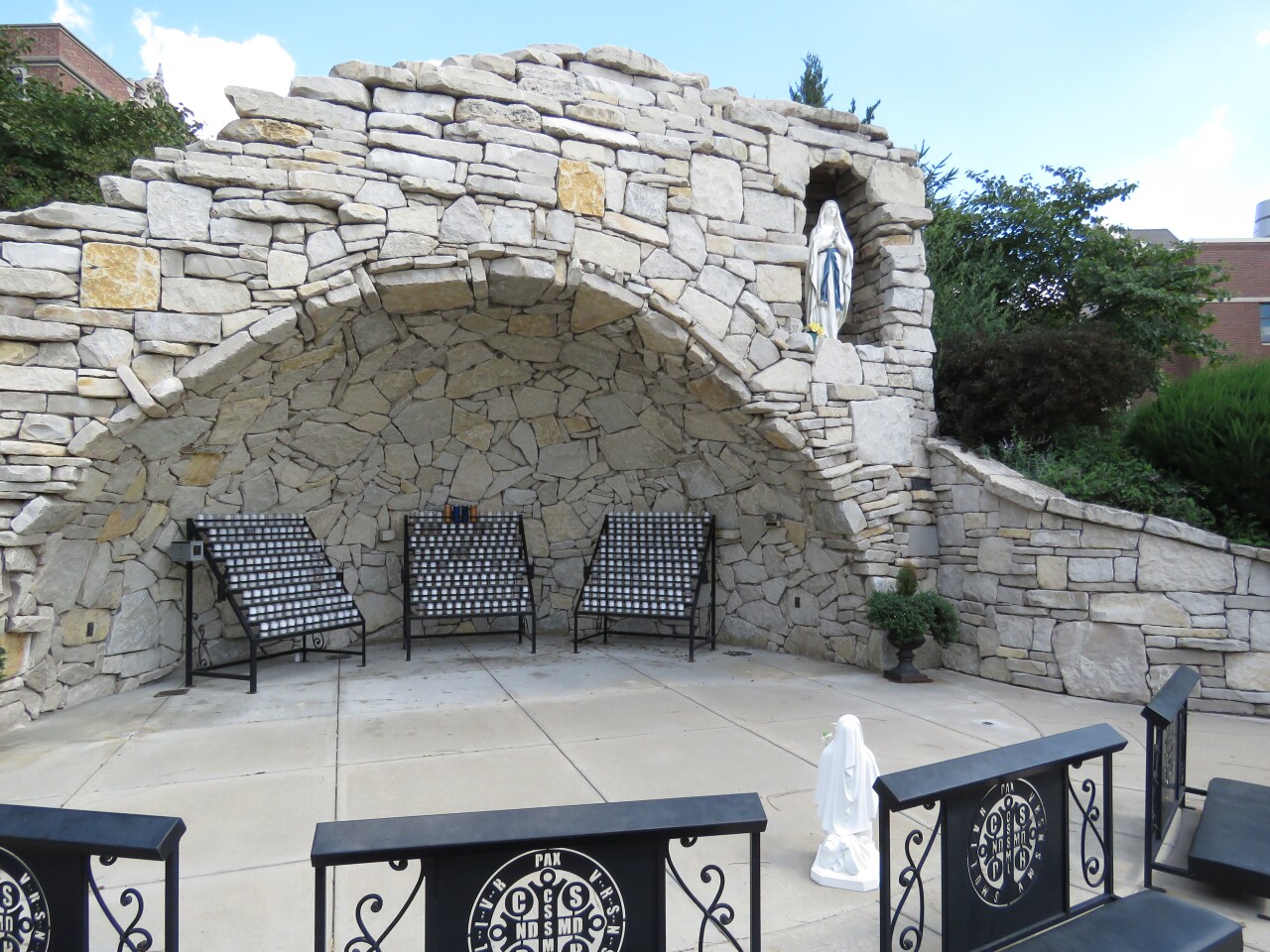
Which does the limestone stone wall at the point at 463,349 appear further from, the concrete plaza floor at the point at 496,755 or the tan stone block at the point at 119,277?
the concrete plaza floor at the point at 496,755

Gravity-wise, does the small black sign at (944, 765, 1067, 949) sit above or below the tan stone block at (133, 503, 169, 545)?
below

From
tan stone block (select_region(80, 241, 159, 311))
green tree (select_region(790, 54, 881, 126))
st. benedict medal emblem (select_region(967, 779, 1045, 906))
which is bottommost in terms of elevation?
st. benedict medal emblem (select_region(967, 779, 1045, 906))

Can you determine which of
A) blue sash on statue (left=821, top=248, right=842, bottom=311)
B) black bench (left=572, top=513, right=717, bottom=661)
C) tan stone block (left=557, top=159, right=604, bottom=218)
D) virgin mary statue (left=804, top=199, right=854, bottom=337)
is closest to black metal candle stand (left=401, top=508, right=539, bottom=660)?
black bench (left=572, top=513, right=717, bottom=661)

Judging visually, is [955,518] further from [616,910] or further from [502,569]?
[616,910]

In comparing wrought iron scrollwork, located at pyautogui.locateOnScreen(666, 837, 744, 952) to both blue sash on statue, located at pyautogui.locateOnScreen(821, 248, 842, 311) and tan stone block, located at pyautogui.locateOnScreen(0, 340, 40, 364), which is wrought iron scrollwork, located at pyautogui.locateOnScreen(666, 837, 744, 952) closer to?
tan stone block, located at pyautogui.locateOnScreen(0, 340, 40, 364)

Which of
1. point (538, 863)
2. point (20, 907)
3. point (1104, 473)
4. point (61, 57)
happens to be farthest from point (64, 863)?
point (61, 57)

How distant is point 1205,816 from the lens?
307cm

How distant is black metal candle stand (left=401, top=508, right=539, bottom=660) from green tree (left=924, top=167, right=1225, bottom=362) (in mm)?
5653

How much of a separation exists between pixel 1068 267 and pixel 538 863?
10.4m

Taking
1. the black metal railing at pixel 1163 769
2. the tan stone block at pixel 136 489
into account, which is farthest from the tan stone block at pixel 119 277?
the black metal railing at pixel 1163 769

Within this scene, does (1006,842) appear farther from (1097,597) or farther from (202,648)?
(202,648)

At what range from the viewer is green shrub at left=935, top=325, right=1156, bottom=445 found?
6391 mm

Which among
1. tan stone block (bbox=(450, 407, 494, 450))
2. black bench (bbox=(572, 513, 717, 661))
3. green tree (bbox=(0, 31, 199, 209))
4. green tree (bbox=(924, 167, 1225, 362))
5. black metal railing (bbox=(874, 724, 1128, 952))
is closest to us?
black metal railing (bbox=(874, 724, 1128, 952))

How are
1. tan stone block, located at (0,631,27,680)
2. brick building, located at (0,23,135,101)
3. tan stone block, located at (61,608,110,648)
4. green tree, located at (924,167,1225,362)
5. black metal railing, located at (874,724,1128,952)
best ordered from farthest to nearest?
brick building, located at (0,23,135,101), green tree, located at (924,167,1225,362), tan stone block, located at (61,608,110,648), tan stone block, located at (0,631,27,680), black metal railing, located at (874,724,1128,952)
